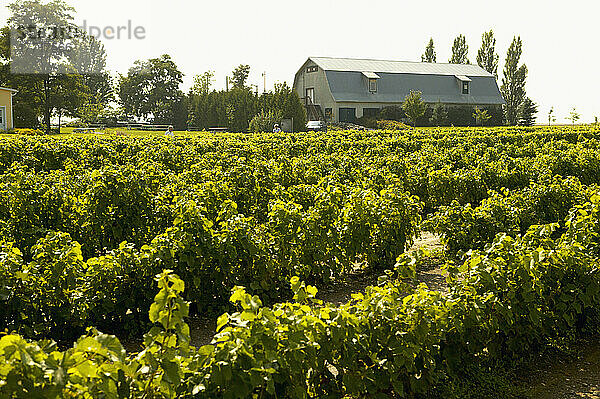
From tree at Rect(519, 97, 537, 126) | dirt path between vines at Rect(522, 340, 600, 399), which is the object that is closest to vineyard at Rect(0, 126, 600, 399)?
dirt path between vines at Rect(522, 340, 600, 399)

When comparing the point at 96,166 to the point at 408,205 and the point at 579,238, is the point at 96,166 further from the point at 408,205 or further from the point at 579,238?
the point at 579,238

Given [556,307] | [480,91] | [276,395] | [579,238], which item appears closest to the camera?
[276,395]

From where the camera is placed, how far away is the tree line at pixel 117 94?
51.3m

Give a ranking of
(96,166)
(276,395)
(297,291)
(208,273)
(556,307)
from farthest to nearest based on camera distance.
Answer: (96,166), (208,273), (556,307), (297,291), (276,395)

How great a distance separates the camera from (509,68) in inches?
2938

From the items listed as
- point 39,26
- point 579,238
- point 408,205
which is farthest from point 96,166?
point 39,26

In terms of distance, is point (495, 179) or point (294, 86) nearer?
point (495, 179)

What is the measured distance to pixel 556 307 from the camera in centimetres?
554

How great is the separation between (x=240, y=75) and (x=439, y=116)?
99.8ft

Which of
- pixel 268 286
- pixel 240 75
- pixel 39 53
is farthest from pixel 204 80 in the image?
pixel 268 286

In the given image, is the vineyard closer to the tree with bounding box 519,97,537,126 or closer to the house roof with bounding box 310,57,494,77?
the house roof with bounding box 310,57,494,77

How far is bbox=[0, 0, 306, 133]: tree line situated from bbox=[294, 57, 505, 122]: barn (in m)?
7.10

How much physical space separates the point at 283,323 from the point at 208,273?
10.4 ft

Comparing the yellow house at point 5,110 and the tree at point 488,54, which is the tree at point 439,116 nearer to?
the tree at point 488,54
